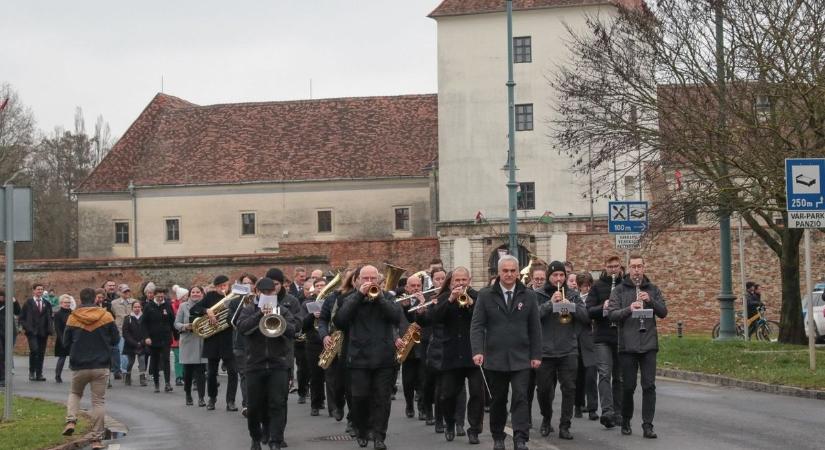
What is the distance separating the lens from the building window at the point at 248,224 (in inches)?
2985

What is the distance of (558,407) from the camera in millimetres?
19672

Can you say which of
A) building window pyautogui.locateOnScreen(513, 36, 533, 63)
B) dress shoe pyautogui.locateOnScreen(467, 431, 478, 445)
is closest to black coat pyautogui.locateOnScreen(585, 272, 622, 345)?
dress shoe pyautogui.locateOnScreen(467, 431, 478, 445)

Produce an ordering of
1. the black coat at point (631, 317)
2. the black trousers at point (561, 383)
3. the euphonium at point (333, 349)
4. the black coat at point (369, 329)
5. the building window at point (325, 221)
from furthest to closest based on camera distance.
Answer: the building window at point (325, 221) < the euphonium at point (333, 349) < the black trousers at point (561, 383) < the black coat at point (631, 317) < the black coat at point (369, 329)

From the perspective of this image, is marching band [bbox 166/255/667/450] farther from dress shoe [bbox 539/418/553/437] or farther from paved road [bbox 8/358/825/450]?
paved road [bbox 8/358/825/450]

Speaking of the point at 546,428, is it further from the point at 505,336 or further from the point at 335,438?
the point at 335,438

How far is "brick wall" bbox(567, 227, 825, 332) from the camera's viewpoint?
5591 cm

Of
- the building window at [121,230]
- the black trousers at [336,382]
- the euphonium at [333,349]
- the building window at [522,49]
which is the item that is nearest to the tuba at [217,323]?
the black trousers at [336,382]

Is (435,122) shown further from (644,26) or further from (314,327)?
(314,327)

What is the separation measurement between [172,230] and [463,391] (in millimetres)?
62597

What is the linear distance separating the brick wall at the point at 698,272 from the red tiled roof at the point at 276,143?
63.8ft

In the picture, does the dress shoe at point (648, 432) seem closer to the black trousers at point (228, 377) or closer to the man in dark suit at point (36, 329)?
the black trousers at point (228, 377)

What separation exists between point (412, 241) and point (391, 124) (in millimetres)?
15375

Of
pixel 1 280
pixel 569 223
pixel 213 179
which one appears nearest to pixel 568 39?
pixel 569 223

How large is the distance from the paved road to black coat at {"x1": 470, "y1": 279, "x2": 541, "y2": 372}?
1282 millimetres
